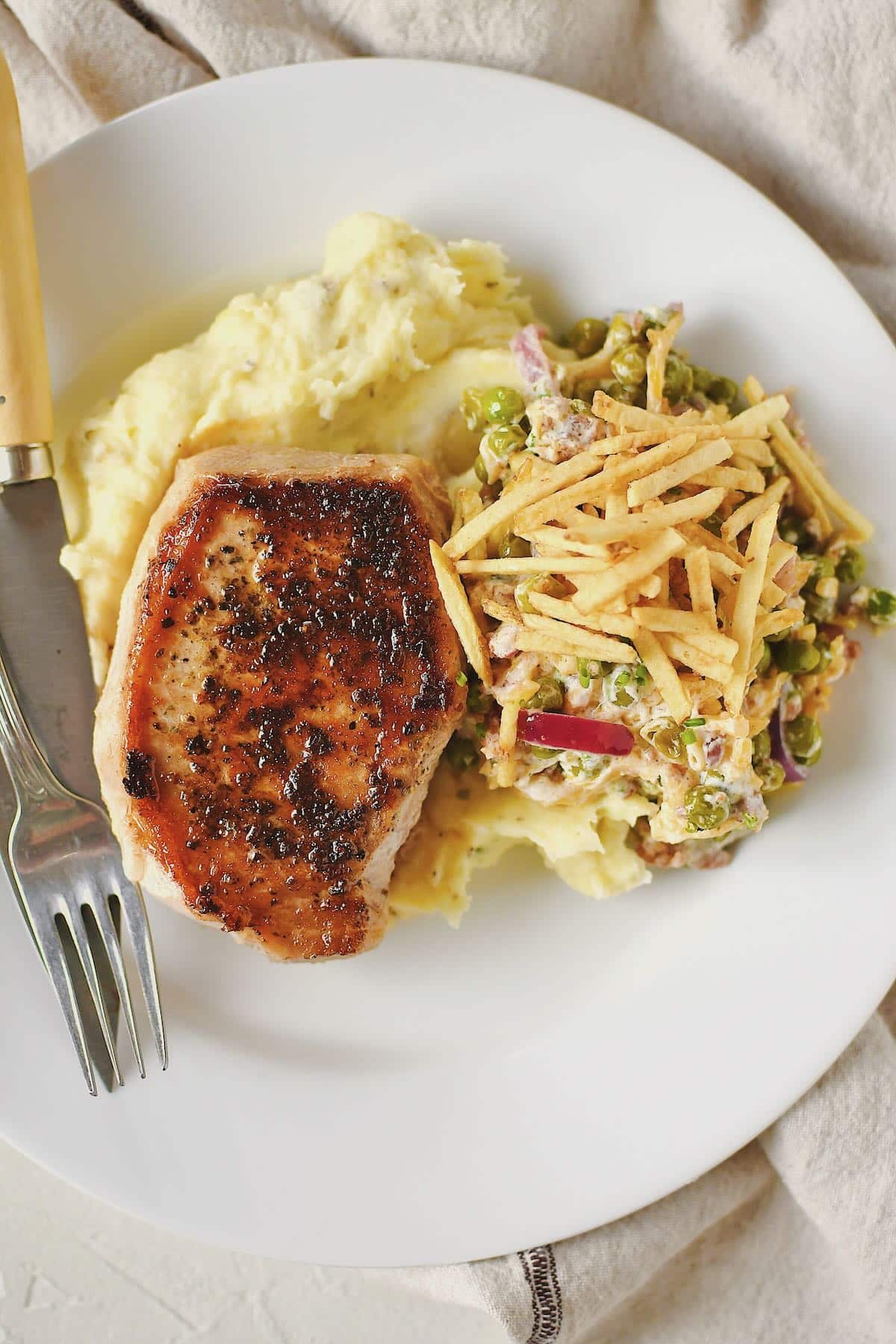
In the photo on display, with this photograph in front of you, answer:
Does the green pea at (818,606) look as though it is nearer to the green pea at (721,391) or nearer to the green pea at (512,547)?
the green pea at (721,391)

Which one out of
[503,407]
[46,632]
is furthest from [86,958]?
[503,407]

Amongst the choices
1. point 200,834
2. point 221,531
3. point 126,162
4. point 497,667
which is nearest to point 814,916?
point 497,667

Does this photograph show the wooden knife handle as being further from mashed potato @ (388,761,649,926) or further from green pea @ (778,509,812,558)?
green pea @ (778,509,812,558)

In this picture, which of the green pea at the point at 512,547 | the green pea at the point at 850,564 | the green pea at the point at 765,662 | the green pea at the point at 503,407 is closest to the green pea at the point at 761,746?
the green pea at the point at 765,662

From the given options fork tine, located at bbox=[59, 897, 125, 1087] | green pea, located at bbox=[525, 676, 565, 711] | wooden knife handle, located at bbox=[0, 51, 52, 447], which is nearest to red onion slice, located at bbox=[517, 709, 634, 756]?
green pea, located at bbox=[525, 676, 565, 711]

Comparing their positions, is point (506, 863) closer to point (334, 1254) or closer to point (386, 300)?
point (334, 1254)
